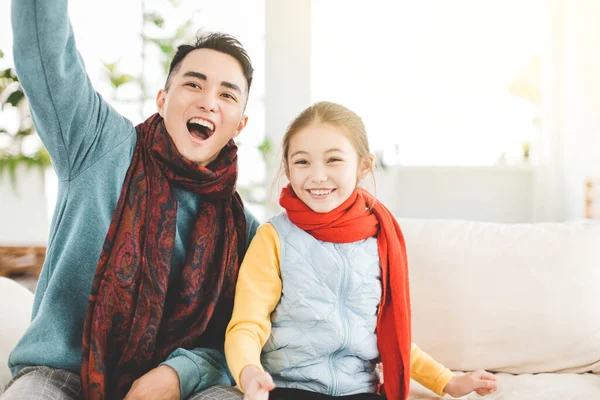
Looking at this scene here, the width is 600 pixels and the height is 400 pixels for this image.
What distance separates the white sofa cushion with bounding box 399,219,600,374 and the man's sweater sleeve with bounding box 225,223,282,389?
1.66ft

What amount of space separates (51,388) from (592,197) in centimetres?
318

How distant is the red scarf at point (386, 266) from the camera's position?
1.28 m

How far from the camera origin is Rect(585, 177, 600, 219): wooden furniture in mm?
3340

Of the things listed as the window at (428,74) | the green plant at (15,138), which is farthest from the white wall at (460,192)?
the green plant at (15,138)

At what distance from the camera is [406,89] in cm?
439

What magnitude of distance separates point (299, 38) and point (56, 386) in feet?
11.6


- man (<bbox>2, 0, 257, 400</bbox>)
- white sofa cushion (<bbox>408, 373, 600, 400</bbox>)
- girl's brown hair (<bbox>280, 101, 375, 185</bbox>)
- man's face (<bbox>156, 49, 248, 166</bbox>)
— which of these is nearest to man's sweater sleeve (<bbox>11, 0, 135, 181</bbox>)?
man (<bbox>2, 0, 257, 400</bbox>)

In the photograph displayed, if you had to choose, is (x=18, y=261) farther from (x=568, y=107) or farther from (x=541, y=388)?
(x=568, y=107)

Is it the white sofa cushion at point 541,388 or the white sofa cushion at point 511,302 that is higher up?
the white sofa cushion at point 511,302

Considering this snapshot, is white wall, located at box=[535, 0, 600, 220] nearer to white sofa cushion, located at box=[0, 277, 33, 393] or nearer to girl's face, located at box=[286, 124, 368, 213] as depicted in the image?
girl's face, located at box=[286, 124, 368, 213]

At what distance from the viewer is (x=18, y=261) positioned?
3436 mm

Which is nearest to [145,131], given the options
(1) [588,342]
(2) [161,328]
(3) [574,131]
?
(2) [161,328]

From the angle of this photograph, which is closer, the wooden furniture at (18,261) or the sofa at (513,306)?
the sofa at (513,306)

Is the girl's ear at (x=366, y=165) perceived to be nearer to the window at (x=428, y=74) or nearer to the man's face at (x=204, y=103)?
the man's face at (x=204, y=103)
